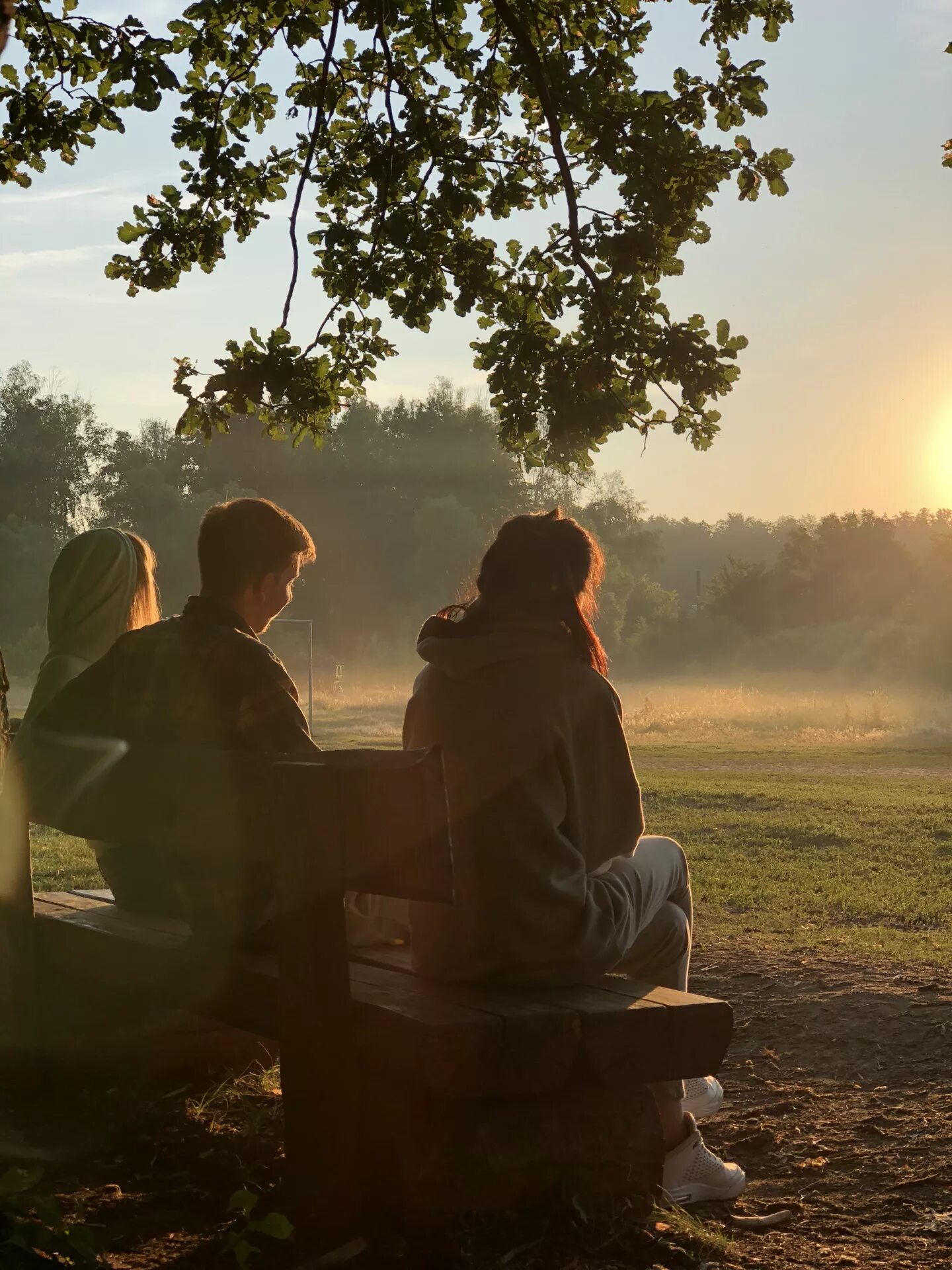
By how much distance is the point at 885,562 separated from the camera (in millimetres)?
58281

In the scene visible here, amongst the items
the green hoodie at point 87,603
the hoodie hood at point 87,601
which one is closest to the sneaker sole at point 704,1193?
the green hoodie at point 87,603

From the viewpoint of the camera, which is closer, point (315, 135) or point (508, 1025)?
point (508, 1025)

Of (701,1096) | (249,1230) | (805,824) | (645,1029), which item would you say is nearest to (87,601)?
(249,1230)

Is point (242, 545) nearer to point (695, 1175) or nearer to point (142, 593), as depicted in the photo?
point (142, 593)

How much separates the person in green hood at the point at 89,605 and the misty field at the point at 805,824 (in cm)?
403

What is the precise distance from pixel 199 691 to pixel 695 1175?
1.82 metres

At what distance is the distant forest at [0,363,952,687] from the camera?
187 feet

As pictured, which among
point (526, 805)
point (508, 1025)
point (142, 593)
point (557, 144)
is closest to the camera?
point (508, 1025)

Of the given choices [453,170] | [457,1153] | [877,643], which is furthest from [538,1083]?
[877,643]

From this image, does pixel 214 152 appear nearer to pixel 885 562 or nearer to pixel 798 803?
pixel 798 803

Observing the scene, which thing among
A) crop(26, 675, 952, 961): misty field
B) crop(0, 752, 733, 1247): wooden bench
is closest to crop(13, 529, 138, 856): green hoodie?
crop(0, 752, 733, 1247): wooden bench

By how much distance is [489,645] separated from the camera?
10.6 ft

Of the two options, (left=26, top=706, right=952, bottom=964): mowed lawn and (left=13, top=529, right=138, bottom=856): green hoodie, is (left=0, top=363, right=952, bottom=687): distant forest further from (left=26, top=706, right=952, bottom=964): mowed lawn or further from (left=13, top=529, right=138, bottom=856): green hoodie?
(left=13, top=529, right=138, bottom=856): green hoodie

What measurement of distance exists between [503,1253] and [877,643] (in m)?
48.0
